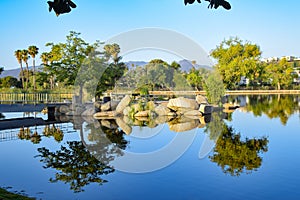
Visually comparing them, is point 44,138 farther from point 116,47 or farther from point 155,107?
point 116,47

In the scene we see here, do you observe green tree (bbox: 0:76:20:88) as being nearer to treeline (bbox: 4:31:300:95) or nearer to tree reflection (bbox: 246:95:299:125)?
treeline (bbox: 4:31:300:95)

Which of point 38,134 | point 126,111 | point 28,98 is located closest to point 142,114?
point 126,111

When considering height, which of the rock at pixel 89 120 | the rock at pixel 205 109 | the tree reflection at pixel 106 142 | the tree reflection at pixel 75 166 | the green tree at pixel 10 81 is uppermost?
the green tree at pixel 10 81

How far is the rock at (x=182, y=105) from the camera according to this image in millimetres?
20672

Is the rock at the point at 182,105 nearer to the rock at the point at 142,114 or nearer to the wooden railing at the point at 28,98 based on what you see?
the rock at the point at 142,114

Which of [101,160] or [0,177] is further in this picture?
[101,160]

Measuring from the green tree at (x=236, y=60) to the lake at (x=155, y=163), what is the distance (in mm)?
34568

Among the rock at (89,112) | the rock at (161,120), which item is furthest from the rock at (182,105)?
the rock at (89,112)

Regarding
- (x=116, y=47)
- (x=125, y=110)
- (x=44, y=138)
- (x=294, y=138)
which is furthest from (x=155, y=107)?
(x=294, y=138)

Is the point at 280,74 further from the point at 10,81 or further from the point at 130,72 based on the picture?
the point at 10,81

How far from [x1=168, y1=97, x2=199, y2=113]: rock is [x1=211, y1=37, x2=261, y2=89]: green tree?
27685mm

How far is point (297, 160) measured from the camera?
27.5 ft

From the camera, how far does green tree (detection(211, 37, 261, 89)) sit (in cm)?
4775

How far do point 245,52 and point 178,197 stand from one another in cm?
4712
